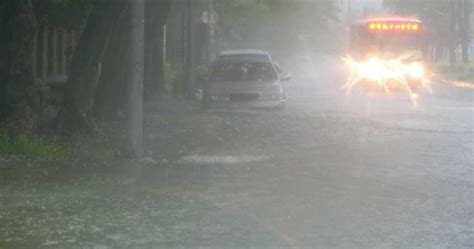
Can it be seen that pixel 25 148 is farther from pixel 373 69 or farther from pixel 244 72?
pixel 373 69

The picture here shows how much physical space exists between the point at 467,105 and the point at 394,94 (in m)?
5.26

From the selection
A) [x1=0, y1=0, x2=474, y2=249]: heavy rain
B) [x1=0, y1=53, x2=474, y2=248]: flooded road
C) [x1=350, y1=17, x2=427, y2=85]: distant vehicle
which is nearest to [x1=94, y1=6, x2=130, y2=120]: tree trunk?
[x1=0, y1=0, x2=474, y2=249]: heavy rain

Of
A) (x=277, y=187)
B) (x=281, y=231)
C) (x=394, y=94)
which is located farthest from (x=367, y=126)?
(x=394, y=94)

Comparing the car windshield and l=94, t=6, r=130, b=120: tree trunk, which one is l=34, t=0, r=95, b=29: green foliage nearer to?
l=94, t=6, r=130, b=120: tree trunk

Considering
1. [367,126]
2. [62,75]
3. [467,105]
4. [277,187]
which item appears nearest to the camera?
[277,187]

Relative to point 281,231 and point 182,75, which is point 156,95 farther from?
point 281,231

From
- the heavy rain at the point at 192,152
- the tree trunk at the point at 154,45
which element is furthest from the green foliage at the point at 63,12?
the tree trunk at the point at 154,45

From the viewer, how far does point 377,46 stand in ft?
112

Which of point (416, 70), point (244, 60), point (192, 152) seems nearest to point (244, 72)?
point (244, 60)

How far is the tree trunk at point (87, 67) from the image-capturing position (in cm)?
1497

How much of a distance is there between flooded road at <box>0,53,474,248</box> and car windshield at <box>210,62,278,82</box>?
3486 mm

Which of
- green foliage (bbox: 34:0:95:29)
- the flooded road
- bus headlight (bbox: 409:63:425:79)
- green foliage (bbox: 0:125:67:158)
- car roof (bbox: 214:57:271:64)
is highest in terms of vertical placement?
green foliage (bbox: 34:0:95:29)

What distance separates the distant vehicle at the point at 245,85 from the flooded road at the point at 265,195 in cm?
281

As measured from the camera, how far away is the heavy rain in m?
8.91
